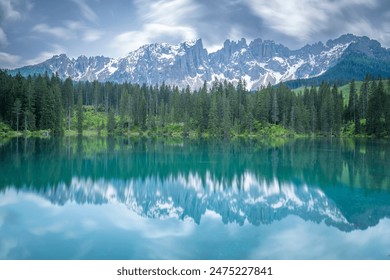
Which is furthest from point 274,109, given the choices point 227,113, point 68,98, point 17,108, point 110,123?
point 17,108

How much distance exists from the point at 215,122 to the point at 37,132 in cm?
5447

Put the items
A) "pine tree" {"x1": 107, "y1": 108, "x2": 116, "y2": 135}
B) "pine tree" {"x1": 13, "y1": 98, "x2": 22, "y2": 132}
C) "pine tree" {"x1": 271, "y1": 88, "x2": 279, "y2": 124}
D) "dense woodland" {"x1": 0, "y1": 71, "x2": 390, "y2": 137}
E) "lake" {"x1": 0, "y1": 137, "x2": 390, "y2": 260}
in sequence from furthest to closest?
"pine tree" {"x1": 107, "y1": 108, "x2": 116, "y2": 135}, "pine tree" {"x1": 271, "y1": 88, "x2": 279, "y2": 124}, "dense woodland" {"x1": 0, "y1": 71, "x2": 390, "y2": 137}, "pine tree" {"x1": 13, "y1": 98, "x2": 22, "y2": 132}, "lake" {"x1": 0, "y1": 137, "x2": 390, "y2": 260}

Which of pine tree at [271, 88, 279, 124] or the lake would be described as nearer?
the lake

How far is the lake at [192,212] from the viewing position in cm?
1475

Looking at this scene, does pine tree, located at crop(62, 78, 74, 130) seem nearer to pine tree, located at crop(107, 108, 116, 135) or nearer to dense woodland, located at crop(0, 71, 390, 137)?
dense woodland, located at crop(0, 71, 390, 137)

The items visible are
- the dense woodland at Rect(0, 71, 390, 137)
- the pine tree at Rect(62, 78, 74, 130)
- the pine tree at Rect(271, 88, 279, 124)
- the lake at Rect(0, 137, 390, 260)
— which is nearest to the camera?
the lake at Rect(0, 137, 390, 260)

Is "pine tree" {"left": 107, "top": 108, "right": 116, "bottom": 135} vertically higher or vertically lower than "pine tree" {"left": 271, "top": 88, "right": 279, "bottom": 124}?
lower

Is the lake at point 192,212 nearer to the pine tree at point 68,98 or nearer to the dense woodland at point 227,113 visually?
the dense woodland at point 227,113

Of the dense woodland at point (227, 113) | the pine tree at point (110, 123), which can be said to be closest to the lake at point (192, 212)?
the dense woodland at point (227, 113)

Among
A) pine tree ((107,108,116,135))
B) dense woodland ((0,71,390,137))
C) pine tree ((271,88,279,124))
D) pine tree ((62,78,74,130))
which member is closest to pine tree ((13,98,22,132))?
dense woodland ((0,71,390,137))

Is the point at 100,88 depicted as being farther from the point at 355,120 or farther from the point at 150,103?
the point at 355,120

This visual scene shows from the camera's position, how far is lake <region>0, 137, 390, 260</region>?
14.8m

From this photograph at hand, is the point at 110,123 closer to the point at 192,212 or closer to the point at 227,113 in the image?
the point at 227,113

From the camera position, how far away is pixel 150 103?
142125mm
